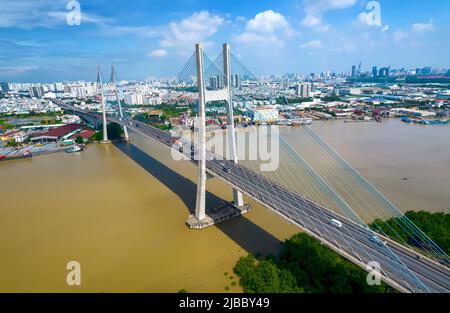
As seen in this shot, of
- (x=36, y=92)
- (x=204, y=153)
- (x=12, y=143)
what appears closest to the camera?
(x=204, y=153)

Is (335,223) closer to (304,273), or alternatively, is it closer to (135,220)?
(304,273)

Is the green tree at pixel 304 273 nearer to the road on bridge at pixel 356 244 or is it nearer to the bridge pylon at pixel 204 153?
the road on bridge at pixel 356 244

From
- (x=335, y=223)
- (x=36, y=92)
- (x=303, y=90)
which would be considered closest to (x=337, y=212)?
(x=335, y=223)

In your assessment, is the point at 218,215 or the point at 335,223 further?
the point at 218,215

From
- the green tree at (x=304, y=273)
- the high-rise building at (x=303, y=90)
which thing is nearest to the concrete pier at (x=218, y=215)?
the green tree at (x=304, y=273)

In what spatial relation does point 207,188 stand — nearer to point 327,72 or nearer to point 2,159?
point 2,159

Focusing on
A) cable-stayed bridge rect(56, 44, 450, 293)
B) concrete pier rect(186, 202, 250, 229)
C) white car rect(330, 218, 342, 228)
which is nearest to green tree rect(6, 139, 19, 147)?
cable-stayed bridge rect(56, 44, 450, 293)

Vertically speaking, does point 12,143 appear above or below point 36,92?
below
